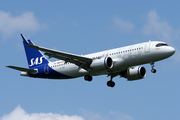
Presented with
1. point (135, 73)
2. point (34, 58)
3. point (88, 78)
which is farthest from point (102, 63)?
point (34, 58)

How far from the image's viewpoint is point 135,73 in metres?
47.8

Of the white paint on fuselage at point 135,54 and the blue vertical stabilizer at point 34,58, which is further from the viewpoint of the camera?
the blue vertical stabilizer at point 34,58

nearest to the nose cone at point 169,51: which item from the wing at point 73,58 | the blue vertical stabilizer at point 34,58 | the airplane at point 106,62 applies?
the airplane at point 106,62

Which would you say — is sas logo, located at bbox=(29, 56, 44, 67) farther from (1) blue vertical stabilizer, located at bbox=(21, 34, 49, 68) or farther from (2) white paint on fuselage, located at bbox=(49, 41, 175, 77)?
(2) white paint on fuselage, located at bbox=(49, 41, 175, 77)

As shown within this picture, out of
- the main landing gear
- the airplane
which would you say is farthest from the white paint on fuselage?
the main landing gear

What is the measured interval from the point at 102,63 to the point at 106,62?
1.64 ft

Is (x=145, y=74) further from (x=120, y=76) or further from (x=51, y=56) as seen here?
(x=51, y=56)

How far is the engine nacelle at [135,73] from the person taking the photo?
47.8 metres

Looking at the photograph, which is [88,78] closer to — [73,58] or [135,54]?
[73,58]

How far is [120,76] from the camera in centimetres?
4875

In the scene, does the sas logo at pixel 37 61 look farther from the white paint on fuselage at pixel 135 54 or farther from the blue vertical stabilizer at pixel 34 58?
the white paint on fuselage at pixel 135 54

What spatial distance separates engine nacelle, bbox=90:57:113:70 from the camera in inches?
1684

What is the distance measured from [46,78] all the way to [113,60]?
1115 cm

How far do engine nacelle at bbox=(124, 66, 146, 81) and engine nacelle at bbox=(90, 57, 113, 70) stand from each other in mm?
5708
